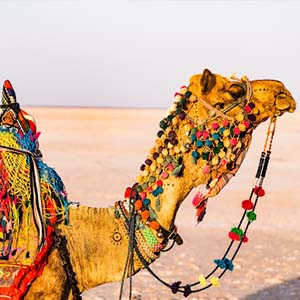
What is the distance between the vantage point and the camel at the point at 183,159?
3.49 m

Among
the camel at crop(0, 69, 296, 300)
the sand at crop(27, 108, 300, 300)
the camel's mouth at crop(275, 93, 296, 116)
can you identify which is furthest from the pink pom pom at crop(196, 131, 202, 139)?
the sand at crop(27, 108, 300, 300)

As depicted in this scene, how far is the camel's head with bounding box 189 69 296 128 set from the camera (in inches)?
137

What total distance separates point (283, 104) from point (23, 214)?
1.51 m

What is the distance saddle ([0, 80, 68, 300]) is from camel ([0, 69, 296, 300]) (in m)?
0.08

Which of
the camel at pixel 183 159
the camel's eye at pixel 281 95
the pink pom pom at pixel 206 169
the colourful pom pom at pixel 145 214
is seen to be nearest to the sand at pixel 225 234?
the camel at pixel 183 159

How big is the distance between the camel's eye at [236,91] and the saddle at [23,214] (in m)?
1.08

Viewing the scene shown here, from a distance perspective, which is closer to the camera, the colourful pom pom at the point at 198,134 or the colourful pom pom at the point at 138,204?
the colourful pom pom at the point at 198,134

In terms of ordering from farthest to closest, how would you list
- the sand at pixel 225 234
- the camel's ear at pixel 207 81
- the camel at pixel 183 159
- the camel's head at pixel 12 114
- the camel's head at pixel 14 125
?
1. the sand at pixel 225 234
2. the camel's head at pixel 12 114
3. the camel's head at pixel 14 125
4. the camel at pixel 183 159
5. the camel's ear at pixel 207 81

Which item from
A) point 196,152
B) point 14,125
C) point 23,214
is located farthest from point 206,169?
point 14,125

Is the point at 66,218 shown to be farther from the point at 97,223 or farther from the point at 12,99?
the point at 12,99

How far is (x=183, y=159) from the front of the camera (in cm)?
352

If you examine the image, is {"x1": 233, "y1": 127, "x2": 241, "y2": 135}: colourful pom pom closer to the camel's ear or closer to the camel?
the camel

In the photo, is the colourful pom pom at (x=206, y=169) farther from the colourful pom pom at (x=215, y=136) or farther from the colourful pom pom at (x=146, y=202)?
the colourful pom pom at (x=146, y=202)

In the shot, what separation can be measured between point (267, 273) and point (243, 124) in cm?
572
